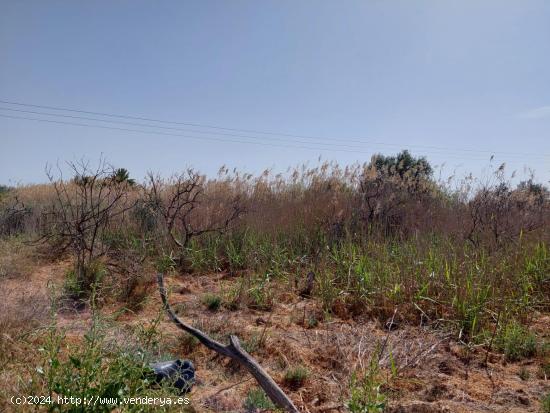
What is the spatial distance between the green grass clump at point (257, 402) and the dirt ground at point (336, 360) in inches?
2.3

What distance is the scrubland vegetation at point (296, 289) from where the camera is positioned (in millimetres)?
Result: 2598

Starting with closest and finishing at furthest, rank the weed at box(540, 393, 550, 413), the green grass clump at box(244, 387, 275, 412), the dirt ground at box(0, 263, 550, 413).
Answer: the weed at box(540, 393, 550, 413)
the green grass clump at box(244, 387, 275, 412)
the dirt ground at box(0, 263, 550, 413)

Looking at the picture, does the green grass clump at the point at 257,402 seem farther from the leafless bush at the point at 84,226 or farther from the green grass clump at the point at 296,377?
the leafless bush at the point at 84,226

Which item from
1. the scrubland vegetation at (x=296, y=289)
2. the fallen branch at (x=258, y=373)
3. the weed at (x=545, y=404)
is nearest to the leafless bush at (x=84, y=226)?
the scrubland vegetation at (x=296, y=289)

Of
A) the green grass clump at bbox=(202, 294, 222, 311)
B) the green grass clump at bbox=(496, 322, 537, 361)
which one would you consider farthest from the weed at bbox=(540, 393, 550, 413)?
the green grass clump at bbox=(202, 294, 222, 311)

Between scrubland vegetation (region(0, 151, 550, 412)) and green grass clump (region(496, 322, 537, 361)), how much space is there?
0.05 ft

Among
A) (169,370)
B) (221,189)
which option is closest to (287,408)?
(169,370)

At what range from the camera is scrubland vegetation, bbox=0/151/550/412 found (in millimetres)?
2598

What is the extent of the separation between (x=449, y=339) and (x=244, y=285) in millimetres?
2187

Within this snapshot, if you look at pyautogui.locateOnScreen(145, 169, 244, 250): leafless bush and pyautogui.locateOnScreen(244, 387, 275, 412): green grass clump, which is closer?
pyautogui.locateOnScreen(244, 387, 275, 412): green grass clump

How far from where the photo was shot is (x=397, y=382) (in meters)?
2.88

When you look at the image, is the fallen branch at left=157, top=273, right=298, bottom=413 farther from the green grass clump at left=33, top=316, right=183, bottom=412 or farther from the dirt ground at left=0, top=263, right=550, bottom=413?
the green grass clump at left=33, top=316, right=183, bottom=412

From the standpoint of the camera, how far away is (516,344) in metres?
3.45

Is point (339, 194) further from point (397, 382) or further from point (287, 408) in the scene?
point (287, 408)
